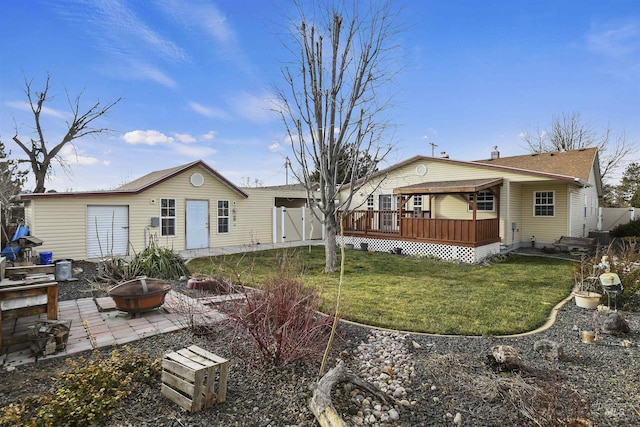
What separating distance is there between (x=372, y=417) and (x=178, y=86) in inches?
503

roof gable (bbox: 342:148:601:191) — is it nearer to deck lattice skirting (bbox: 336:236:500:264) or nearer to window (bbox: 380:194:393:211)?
window (bbox: 380:194:393:211)

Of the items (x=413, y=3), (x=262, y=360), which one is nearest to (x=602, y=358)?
(x=262, y=360)

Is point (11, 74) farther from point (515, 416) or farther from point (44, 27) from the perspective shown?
point (515, 416)

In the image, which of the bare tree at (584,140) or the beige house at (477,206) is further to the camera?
the bare tree at (584,140)

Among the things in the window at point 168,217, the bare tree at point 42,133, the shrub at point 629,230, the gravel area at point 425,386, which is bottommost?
the gravel area at point 425,386

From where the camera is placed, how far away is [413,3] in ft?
28.7

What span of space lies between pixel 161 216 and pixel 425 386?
12182 mm

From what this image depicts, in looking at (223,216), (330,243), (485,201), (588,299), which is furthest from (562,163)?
(223,216)

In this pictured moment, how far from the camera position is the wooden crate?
2445 millimetres

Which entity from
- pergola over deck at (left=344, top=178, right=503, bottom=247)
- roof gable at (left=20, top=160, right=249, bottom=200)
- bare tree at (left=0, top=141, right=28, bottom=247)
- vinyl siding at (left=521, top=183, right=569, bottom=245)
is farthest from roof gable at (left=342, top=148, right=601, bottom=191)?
bare tree at (left=0, top=141, right=28, bottom=247)

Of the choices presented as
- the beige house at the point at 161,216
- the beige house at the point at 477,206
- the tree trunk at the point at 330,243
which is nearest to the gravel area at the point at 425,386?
the tree trunk at the point at 330,243

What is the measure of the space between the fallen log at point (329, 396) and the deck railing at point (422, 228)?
930cm

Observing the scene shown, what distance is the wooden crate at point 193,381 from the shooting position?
2.45m

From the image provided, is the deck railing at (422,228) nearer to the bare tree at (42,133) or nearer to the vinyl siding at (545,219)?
the vinyl siding at (545,219)
